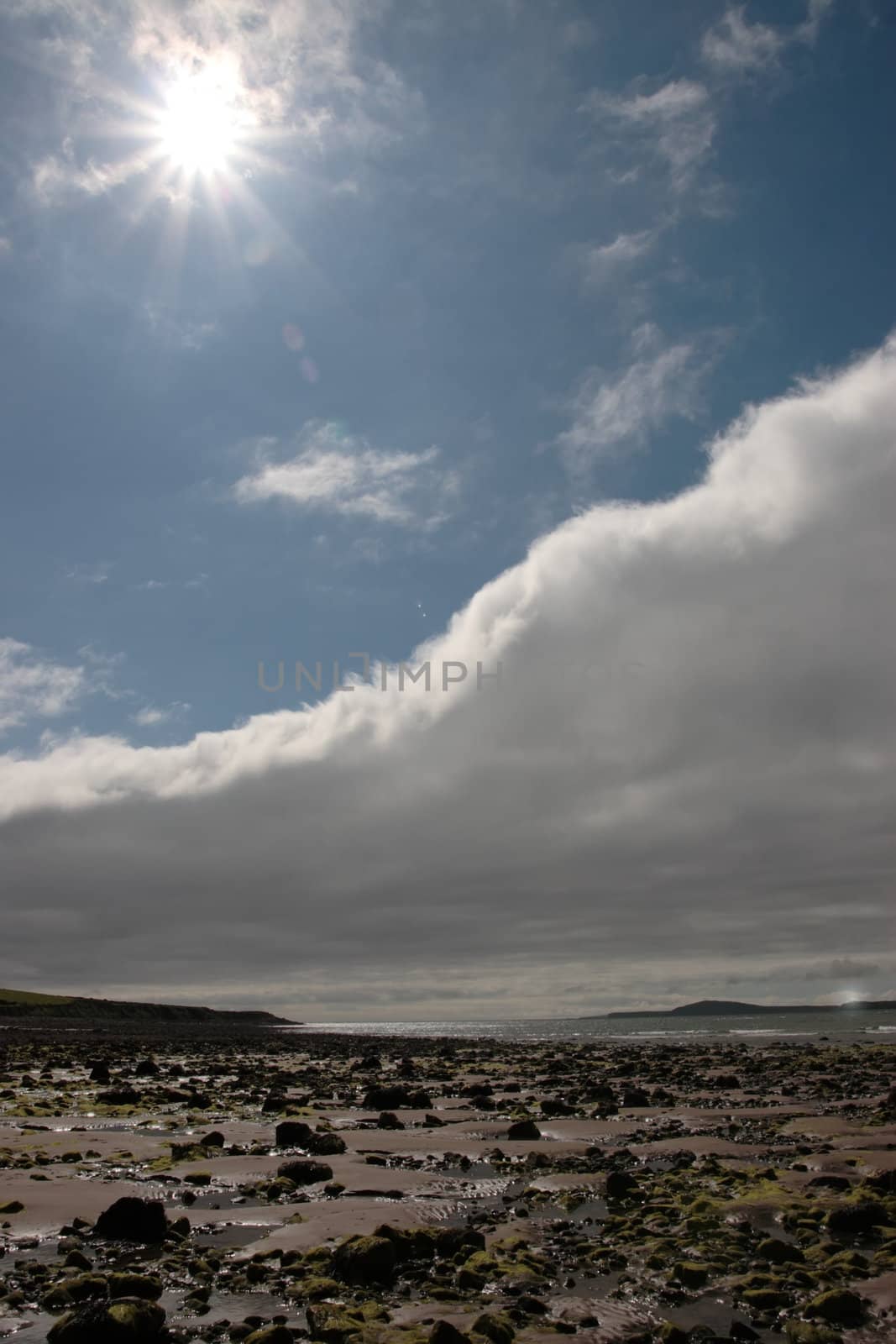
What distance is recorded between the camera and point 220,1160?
19.2m

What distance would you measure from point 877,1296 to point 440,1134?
53.6ft

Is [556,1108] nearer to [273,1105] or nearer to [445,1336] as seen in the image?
[273,1105]

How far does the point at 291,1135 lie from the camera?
21703 mm

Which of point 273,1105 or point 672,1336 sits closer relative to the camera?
point 672,1336

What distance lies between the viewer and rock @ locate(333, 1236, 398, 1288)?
1073 cm

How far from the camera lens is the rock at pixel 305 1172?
16.9 m

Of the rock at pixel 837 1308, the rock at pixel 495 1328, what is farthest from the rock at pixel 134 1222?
the rock at pixel 837 1308

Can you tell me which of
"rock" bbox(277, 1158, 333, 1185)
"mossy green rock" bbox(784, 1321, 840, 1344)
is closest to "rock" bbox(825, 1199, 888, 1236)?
"mossy green rock" bbox(784, 1321, 840, 1344)

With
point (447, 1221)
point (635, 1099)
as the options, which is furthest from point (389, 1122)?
point (447, 1221)

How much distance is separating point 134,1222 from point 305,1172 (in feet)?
16.6

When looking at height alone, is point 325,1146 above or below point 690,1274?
below

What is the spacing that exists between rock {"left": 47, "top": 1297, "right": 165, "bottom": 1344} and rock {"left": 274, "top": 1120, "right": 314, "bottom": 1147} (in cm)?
1341

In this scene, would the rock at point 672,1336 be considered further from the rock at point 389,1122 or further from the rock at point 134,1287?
the rock at point 389,1122

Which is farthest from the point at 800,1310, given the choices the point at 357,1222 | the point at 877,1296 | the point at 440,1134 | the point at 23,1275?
the point at 440,1134
